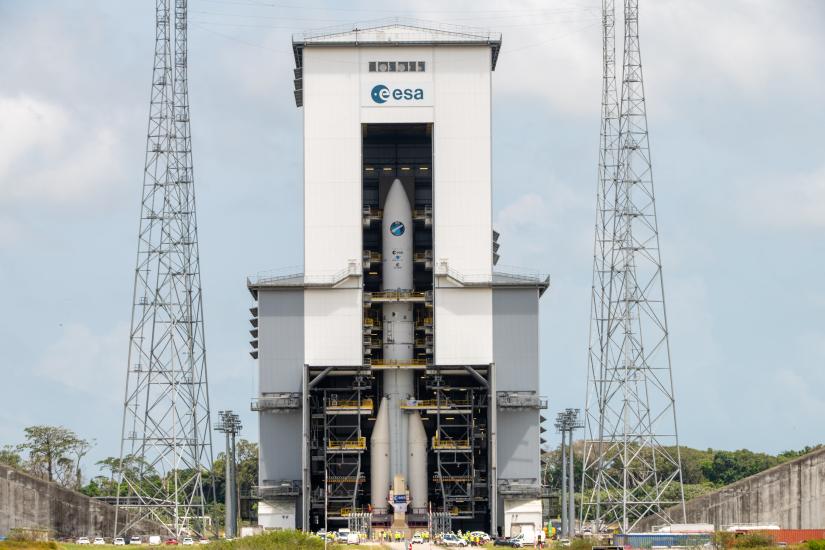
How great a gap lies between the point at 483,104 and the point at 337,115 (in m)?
9.76

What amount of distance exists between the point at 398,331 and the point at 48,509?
2615 centimetres

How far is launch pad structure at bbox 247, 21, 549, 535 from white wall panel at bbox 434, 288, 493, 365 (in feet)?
0.30

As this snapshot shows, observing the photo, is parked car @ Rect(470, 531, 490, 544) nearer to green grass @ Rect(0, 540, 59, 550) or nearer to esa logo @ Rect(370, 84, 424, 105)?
green grass @ Rect(0, 540, 59, 550)

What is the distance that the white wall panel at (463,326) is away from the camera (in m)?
105

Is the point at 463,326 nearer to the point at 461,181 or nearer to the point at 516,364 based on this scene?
the point at 516,364

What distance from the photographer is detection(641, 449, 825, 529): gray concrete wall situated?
10231 cm

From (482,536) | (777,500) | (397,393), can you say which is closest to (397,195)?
(397,393)

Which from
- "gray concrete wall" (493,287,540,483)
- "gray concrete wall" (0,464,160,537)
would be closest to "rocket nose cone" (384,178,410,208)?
"gray concrete wall" (493,287,540,483)

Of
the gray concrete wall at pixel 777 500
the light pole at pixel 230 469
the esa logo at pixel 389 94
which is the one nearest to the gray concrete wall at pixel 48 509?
the light pole at pixel 230 469

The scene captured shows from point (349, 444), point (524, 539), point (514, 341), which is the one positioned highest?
point (514, 341)

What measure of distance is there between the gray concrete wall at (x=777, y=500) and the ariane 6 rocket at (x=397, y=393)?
16.2 meters

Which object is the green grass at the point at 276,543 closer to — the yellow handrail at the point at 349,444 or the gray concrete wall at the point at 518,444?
the yellow handrail at the point at 349,444

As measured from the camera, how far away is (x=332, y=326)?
105688 millimetres

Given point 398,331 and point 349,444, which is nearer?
point 349,444
